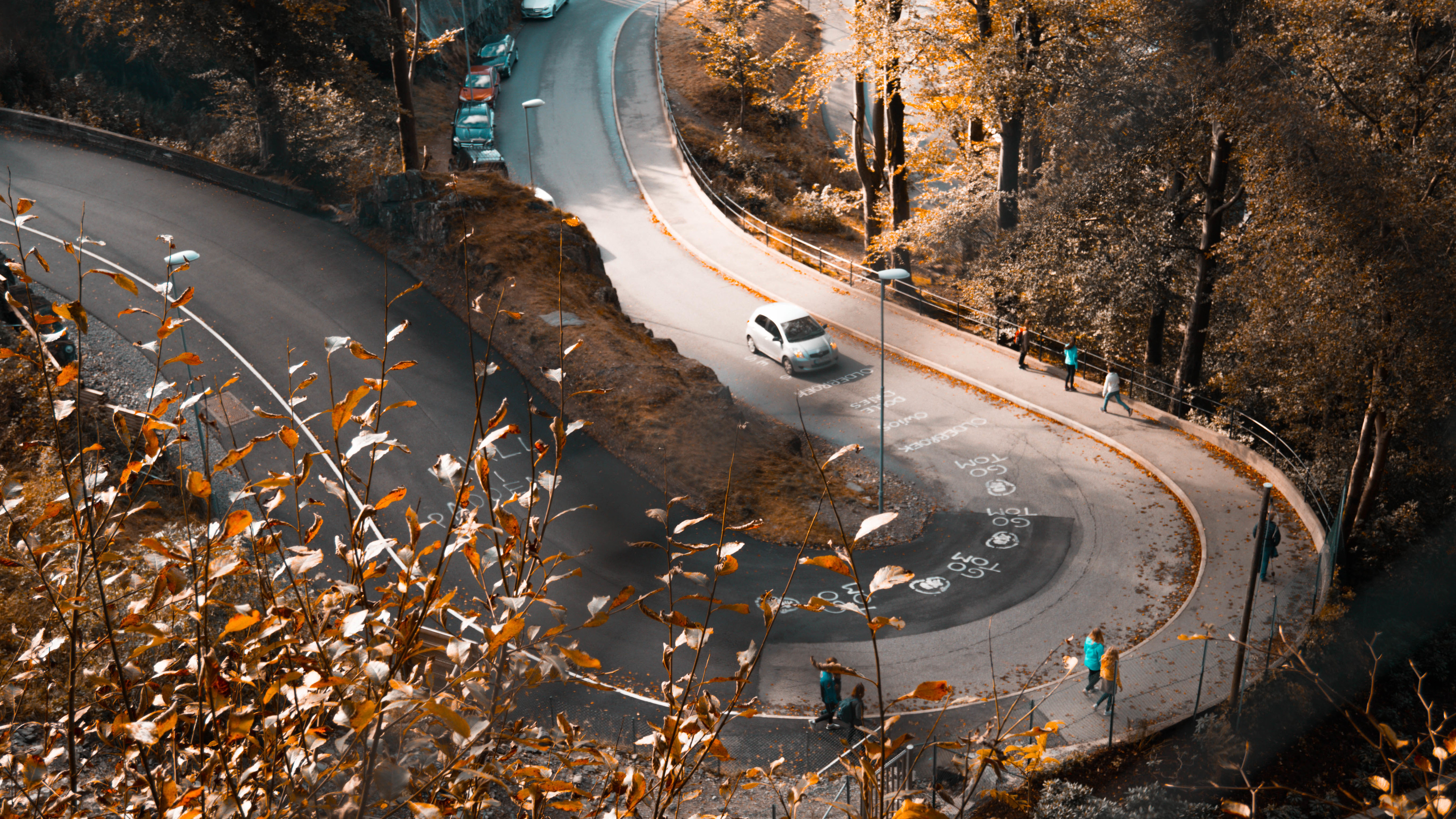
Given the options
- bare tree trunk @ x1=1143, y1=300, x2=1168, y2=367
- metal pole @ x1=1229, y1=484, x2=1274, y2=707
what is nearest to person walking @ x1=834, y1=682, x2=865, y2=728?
metal pole @ x1=1229, y1=484, x2=1274, y2=707

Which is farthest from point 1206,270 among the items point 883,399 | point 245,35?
point 245,35

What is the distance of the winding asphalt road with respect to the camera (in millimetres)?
18219

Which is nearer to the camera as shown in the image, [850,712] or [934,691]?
[934,691]

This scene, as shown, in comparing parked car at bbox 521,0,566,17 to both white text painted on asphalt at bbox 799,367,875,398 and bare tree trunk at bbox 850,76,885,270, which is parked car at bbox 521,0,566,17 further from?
white text painted on asphalt at bbox 799,367,875,398

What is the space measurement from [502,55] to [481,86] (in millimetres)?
6351

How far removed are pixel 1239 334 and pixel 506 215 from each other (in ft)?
66.6

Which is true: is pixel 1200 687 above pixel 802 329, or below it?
below

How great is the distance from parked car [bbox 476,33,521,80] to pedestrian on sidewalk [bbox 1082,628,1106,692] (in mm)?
44914

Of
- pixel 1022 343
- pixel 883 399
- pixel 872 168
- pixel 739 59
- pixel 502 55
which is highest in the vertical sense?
pixel 502 55

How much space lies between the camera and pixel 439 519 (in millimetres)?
3703

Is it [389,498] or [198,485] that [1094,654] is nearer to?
[389,498]

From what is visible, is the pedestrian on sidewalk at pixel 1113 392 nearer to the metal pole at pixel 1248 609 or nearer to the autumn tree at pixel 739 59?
the metal pole at pixel 1248 609

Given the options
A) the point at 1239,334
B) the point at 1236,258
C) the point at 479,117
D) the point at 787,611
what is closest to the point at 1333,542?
the point at 1239,334

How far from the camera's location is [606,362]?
25.1m
